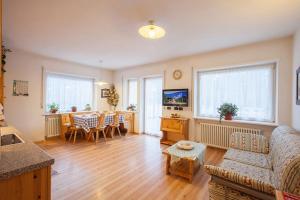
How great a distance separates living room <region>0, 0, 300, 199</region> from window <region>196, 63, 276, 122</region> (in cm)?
2

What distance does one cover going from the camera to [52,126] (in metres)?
4.68

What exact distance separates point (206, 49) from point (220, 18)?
4.71 feet

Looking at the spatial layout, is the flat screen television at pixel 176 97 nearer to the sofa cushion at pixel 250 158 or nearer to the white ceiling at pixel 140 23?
the white ceiling at pixel 140 23

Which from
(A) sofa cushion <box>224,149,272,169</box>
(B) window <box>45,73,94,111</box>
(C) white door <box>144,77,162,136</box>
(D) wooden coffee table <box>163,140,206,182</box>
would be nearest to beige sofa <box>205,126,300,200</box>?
(A) sofa cushion <box>224,149,272,169</box>

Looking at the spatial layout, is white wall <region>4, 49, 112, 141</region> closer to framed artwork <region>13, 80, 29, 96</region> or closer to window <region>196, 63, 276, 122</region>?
framed artwork <region>13, 80, 29, 96</region>

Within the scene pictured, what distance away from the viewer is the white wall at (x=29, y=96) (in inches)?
153

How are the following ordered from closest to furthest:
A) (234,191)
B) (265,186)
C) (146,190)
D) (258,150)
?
1. (265,186)
2. (234,191)
3. (146,190)
4. (258,150)

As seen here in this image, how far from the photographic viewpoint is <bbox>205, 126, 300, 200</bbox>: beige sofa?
4.31 feet

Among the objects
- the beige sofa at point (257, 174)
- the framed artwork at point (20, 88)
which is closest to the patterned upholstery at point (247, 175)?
the beige sofa at point (257, 174)

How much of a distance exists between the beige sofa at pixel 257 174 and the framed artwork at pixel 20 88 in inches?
189

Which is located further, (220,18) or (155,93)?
(155,93)

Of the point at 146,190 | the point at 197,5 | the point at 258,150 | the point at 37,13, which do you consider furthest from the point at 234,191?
the point at 37,13

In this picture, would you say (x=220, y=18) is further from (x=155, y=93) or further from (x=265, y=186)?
(x=155, y=93)

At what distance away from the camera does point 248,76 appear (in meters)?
3.59
